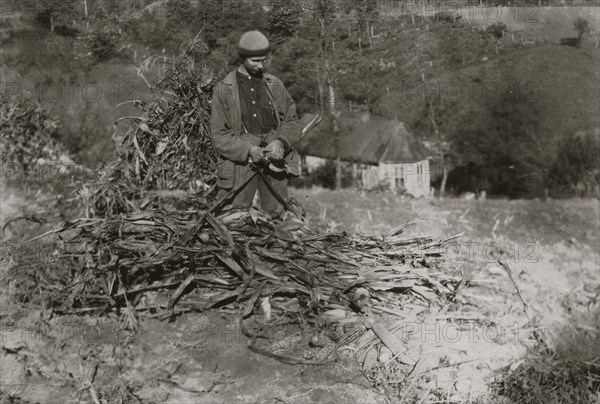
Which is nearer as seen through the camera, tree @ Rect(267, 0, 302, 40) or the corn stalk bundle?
the corn stalk bundle

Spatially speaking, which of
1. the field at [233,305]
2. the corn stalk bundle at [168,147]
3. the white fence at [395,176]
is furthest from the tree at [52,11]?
the white fence at [395,176]

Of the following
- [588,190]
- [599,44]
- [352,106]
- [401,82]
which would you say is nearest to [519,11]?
[599,44]

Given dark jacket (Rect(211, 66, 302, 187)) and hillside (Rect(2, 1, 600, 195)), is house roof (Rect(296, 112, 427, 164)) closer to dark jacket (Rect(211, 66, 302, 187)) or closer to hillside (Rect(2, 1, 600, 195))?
hillside (Rect(2, 1, 600, 195))

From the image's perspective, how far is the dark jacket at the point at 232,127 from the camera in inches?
177

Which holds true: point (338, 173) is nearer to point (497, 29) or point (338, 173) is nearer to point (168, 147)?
point (497, 29)

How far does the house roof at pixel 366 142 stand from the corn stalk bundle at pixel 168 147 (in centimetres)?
472

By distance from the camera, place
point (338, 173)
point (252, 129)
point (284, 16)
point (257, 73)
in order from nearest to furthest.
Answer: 1. point (257, 73)
2. point (252, 129)
3. point (284, 16)
4. point (338, 173)

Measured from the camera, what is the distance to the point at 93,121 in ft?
29.8

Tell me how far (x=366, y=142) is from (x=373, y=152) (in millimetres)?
1619

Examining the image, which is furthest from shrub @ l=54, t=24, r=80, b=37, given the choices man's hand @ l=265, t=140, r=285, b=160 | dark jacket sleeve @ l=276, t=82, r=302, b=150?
man's hand @ l=265, t=140, r=285, b=160

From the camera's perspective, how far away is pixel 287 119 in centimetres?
477

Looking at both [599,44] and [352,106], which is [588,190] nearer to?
[599,44]

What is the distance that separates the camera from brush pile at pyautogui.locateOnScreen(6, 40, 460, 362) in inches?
166

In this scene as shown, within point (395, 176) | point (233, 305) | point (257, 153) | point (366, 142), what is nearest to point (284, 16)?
point (257, 153)
